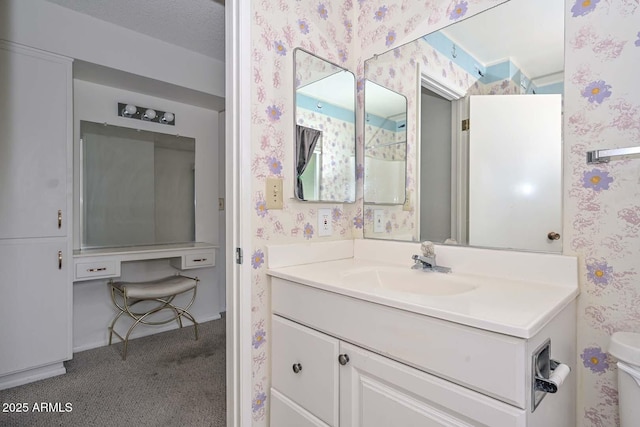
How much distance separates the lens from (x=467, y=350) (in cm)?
73

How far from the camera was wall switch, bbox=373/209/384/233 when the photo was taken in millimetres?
1587

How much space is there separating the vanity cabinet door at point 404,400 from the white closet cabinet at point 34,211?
2092 mm

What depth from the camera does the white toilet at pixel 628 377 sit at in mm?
766

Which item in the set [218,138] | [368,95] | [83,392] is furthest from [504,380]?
[218,138]

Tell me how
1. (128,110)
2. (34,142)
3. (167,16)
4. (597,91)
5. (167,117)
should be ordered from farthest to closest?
(167,117), (128,110), (167,16), (34,142), (597,91)

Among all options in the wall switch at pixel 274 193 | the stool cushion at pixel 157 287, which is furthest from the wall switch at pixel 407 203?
the stool cushion at pixel 157 287

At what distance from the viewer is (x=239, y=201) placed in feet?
3.99

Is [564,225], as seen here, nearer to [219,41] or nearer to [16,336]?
[219,41]

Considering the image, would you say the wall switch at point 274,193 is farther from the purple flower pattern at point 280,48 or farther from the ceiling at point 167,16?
the ceiling at point 167,16

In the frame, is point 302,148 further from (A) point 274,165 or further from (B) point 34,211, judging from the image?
(B) point 34,211

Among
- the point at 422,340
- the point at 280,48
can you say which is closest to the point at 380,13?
the point at 280,48

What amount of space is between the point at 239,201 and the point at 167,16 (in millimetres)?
1906

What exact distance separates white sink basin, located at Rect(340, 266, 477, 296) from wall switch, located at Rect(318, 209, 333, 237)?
11.1 inches

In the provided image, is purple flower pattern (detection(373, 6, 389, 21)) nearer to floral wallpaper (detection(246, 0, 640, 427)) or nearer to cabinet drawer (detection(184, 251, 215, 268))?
Result: floral wallpaper (detection(246, 0, 640, 427))
